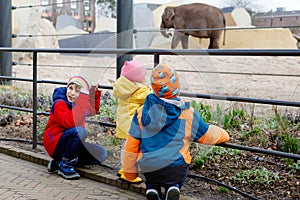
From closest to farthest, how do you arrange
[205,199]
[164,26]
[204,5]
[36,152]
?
[205,199] < [36,152] < [164,26] < [204,5]

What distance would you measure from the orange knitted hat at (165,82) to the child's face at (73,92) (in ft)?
3.61

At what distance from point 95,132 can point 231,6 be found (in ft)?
20.6

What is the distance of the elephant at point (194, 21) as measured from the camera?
29.0 feet

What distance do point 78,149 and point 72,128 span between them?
0.22 m

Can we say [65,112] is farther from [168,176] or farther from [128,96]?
[168,176]

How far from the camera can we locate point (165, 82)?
292 centimetres

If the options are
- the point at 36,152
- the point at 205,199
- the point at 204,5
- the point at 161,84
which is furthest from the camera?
the point at 204,5

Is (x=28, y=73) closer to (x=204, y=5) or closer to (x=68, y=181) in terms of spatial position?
(x=204, y=5)

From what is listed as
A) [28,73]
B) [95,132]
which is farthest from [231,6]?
[28,73]

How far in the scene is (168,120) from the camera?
9.63ft

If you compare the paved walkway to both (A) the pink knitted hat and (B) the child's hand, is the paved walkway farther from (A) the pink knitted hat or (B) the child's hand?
(A) the pink knitted hat

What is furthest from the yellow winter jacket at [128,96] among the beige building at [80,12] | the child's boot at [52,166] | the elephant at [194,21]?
the beige building at [80,12]

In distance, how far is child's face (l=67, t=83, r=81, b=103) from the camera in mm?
3816

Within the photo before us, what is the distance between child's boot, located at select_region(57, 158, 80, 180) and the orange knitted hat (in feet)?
4.85
